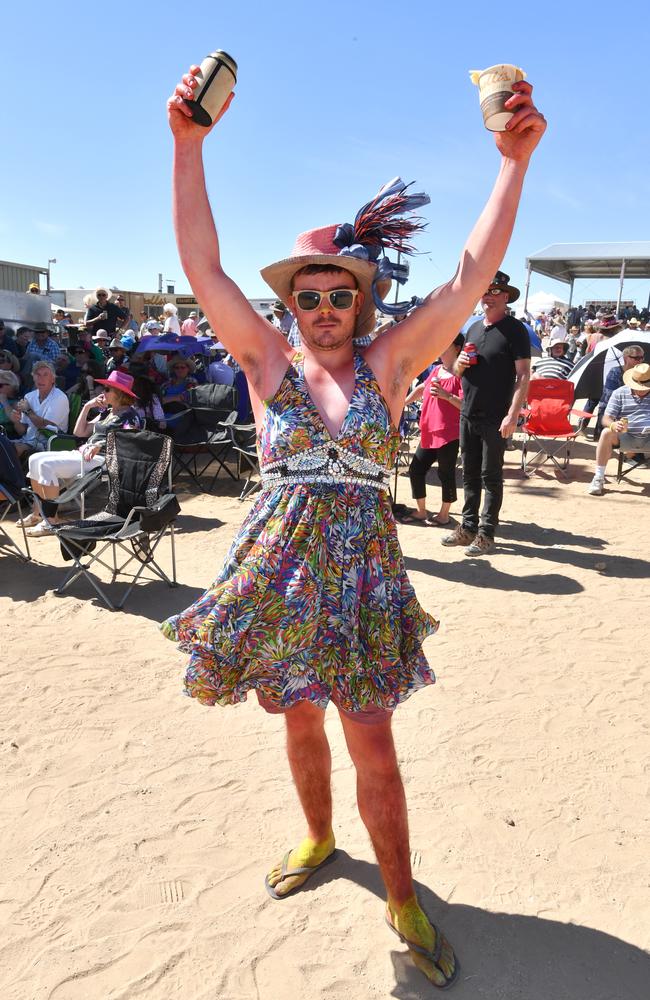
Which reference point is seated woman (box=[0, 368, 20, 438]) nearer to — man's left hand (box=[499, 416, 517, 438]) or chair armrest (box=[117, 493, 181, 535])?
chair armrest (box=[117, 493, 181, 535])

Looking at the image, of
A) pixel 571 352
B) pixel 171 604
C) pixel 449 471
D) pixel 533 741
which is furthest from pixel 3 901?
pixel 571 352

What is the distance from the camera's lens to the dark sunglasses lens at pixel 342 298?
6.24ft

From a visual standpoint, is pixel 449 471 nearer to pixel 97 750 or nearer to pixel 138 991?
pixel 97 750

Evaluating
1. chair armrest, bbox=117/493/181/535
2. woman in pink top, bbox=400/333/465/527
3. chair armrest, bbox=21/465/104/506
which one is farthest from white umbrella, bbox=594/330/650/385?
chair armrest, bbox=21/465/104/506

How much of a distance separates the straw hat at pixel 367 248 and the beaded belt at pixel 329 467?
46 centimetres

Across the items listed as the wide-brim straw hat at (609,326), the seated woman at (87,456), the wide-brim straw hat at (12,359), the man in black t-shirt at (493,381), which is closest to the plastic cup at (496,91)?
the man in black t-shirt at (493,381)

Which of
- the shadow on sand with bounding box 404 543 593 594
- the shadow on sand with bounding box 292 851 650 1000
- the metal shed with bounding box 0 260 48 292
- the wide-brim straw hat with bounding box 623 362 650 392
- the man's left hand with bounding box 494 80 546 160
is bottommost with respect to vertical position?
the shadow on sand with bounding box 292 851 650 1000

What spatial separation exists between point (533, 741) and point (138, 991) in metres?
1.96

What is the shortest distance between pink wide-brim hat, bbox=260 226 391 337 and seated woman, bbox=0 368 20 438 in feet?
20.4

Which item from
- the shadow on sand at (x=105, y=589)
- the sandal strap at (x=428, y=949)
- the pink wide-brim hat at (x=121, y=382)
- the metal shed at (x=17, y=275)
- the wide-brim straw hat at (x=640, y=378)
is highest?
the metal shed at (x=17, y=275)

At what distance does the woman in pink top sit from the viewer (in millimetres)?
6023

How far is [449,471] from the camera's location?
6402 millimetres

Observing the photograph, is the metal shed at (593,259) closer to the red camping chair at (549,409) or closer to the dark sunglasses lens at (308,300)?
the red camping chair at (549,409)

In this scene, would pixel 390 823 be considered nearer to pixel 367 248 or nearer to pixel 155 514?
pixel 367 248
